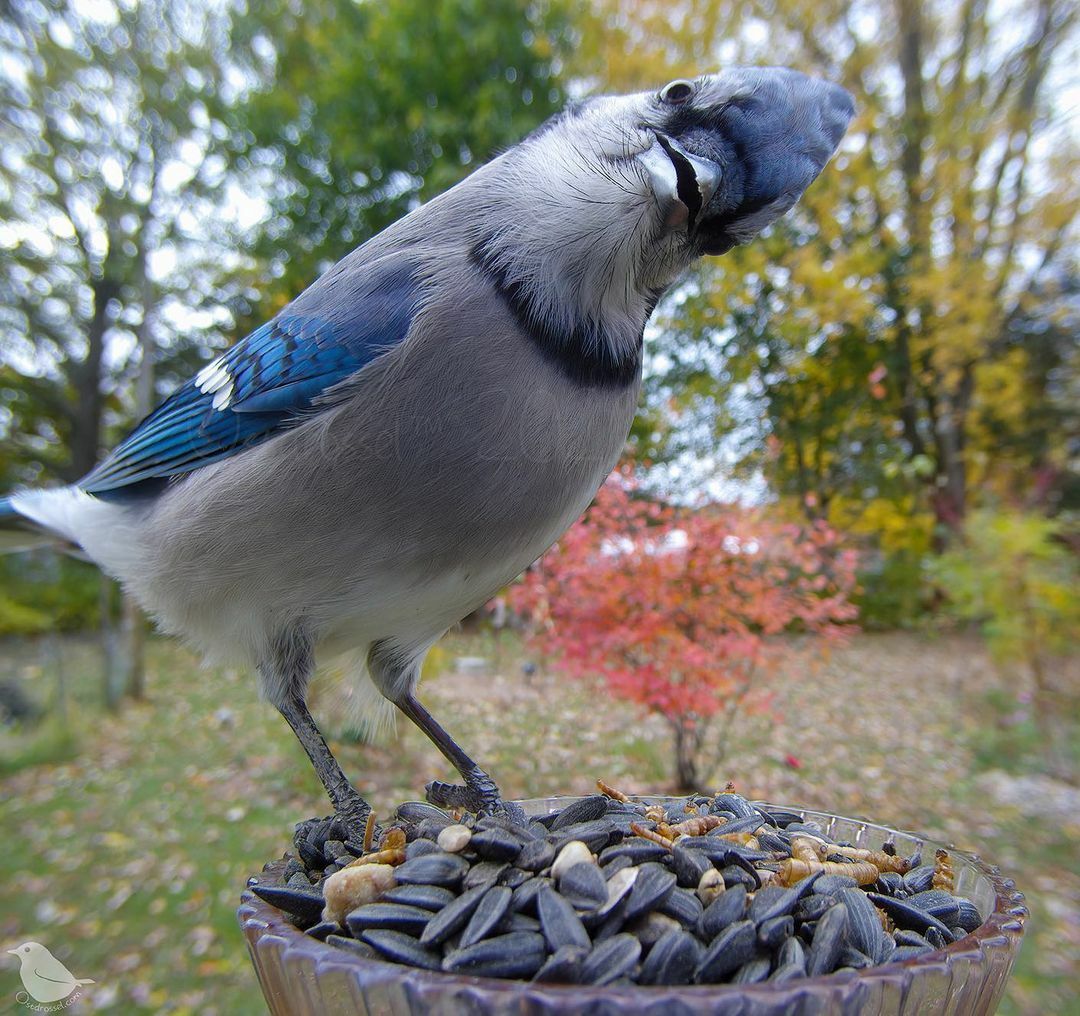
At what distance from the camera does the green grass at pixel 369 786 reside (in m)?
3.32

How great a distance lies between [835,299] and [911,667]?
12.9 feet

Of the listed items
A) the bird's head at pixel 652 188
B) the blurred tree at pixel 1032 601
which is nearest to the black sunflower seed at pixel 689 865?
the bird's head at pixel 652 188

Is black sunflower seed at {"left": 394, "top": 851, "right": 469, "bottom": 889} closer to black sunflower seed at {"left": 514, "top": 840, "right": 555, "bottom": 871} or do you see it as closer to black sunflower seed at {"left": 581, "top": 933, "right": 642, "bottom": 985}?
black sunflower seed at {"left": 514, "top": 840, "right": 555, "bottom": 871}

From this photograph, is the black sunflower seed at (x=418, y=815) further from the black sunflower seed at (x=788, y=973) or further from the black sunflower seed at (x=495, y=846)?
the black sunflower seed at (x=788, y=973)

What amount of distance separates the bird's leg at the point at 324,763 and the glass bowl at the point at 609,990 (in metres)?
0.33

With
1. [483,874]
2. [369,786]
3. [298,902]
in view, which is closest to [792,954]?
[483,874]

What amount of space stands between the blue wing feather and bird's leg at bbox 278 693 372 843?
453 millimetres

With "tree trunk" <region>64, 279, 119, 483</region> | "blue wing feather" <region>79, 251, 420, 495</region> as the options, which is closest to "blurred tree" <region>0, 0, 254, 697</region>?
"tree trunk" <region>64, 279, 119, 483</region>

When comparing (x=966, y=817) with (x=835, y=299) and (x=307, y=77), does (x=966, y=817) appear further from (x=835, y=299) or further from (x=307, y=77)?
(x=307, y=77)

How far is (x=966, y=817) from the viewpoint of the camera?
4.53 m

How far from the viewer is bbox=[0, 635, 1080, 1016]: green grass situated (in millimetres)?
3320

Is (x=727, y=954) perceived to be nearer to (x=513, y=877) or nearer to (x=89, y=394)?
(x=513, y=877)

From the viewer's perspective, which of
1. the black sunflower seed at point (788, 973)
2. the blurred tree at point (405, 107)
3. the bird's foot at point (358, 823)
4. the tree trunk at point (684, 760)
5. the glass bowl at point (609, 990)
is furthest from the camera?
the blurred tree at point (405, 107)

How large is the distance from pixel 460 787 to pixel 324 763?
26cm
